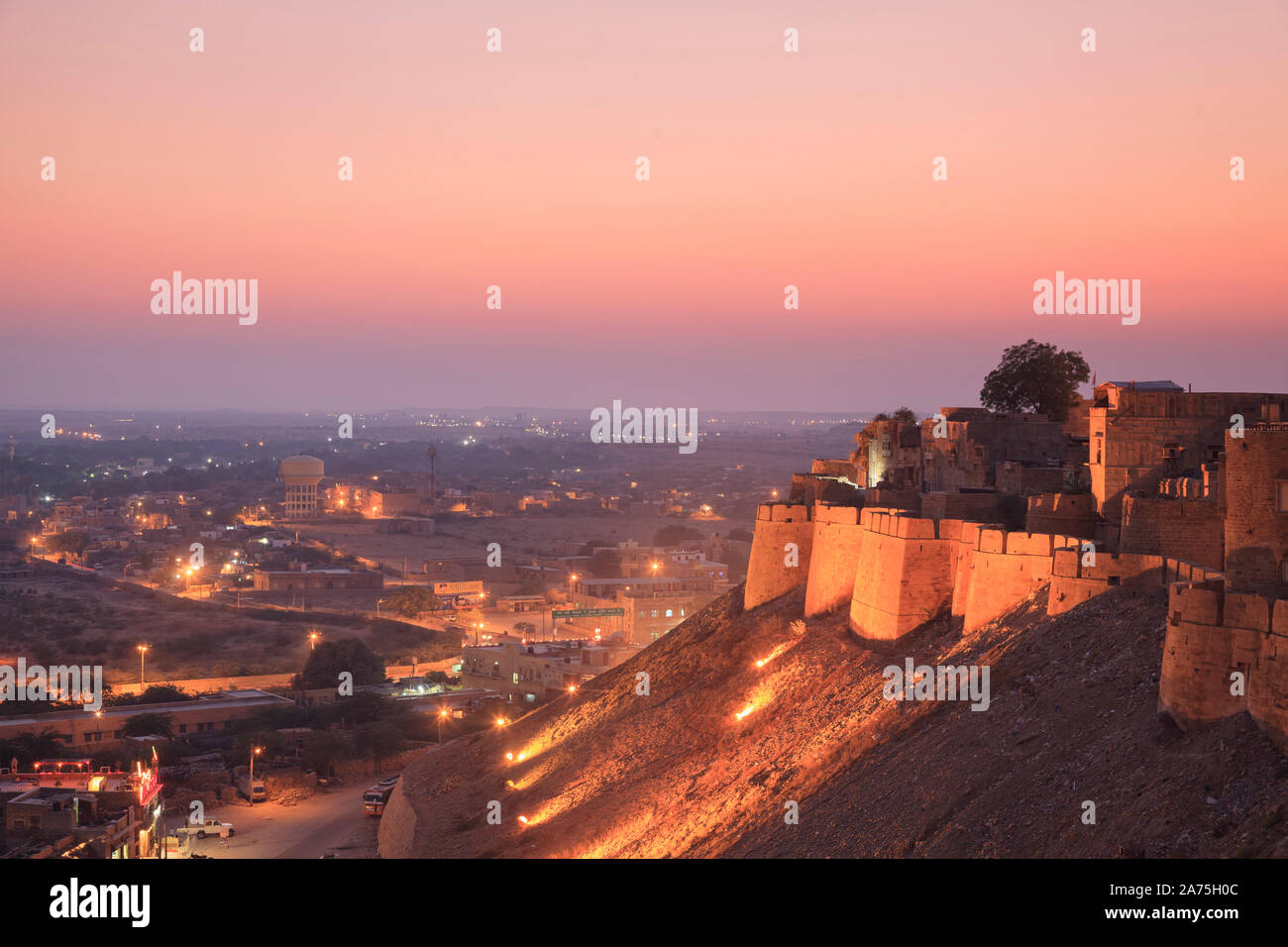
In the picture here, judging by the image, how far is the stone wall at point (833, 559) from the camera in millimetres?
30016

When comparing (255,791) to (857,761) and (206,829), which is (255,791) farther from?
(857,761)

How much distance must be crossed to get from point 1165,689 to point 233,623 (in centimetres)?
7144

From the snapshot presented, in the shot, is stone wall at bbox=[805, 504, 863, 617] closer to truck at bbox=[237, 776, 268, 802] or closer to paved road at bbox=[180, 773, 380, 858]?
paved road at bbox=[180, 773, 380, 858]

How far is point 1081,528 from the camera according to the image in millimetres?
25109

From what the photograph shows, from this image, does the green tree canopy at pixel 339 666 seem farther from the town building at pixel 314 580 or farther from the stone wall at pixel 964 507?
the stone wall at pixel 964 507

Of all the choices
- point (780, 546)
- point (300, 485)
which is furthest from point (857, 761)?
point (300, 485)

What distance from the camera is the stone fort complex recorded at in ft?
49.6

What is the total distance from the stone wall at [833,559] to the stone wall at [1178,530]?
7.92 m

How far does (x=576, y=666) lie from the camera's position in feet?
167

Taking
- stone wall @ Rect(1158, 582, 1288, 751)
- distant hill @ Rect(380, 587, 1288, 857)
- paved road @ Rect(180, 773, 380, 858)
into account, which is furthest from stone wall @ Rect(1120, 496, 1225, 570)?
paved road @ Rect(180, 773, 380, 858)

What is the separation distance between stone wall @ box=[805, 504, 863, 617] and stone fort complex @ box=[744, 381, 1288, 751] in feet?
0.14
